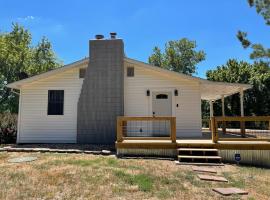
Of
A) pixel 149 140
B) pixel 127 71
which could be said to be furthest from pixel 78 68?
pixel 149 140

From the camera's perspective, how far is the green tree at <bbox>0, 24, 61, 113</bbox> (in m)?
31.9

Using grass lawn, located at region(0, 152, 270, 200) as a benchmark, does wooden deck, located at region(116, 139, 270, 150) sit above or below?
above

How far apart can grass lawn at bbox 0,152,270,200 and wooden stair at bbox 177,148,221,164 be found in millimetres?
516

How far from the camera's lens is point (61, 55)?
43.2 meters

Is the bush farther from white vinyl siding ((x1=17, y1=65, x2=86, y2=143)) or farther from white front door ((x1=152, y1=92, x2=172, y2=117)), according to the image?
white front door ((x1=152, y1=92, x2=172, y2=117))

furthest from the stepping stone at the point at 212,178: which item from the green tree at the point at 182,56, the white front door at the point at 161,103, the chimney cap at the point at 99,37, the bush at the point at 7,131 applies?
the green tree at the point at 182,56

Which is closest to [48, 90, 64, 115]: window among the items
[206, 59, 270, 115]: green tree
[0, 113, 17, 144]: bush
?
[0, 113, 17, 144]: bush

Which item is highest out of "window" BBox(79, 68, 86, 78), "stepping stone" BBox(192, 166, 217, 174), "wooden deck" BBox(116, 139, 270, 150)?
"window" BBox(79, 68, 86, 78)

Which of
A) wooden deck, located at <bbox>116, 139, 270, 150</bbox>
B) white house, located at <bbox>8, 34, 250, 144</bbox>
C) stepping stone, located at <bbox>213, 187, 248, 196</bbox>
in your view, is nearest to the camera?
stepping stone, located at <bbox>213, 187, 248, 196</bbox>

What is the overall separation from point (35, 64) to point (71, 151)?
2875cm

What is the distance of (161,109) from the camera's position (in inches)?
488

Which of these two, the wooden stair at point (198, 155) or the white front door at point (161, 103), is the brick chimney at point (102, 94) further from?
the wooden stair at point (198, 155)

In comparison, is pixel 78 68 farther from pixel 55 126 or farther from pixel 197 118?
pixel 197 118

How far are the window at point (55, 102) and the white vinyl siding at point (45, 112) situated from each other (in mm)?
142
